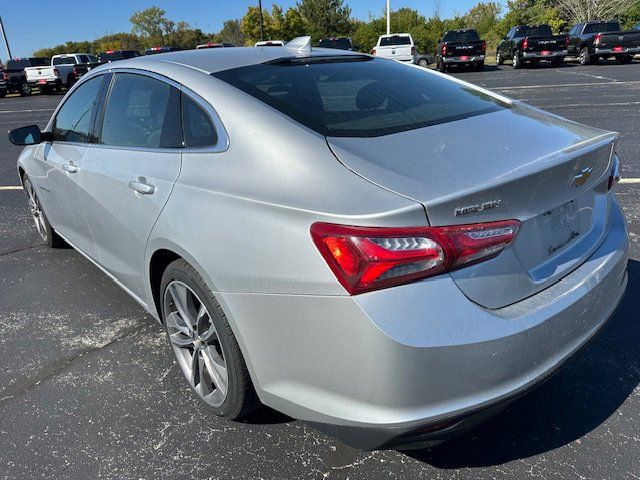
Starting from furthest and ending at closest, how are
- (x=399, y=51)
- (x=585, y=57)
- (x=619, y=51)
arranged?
(x=585, y=57) → (x=399, y=51) → (x=619, y=51)

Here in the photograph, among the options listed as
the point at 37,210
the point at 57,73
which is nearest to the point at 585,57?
the point at 37,210

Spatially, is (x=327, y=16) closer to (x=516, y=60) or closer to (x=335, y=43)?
(x=335, y=43)

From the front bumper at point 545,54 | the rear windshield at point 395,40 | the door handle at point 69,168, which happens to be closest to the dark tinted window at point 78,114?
the door handle at point 69,168

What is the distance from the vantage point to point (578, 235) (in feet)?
6.84

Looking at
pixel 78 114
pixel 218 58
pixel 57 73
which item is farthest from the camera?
pixel 57 73

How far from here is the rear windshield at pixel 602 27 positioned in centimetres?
2341

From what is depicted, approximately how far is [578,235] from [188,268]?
158 cm

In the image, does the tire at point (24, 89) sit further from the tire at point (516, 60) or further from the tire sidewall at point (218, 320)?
the tire sidewall at point (218, 320)

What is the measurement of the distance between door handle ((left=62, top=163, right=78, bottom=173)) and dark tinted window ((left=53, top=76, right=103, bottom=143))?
167mm

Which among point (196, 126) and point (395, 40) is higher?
point (395, 40)

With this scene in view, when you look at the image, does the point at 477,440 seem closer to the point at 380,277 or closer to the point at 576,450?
the point at 576,450

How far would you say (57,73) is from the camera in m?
26.1

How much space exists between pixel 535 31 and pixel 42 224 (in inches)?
972

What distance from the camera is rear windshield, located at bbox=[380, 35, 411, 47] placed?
23.4 metres
